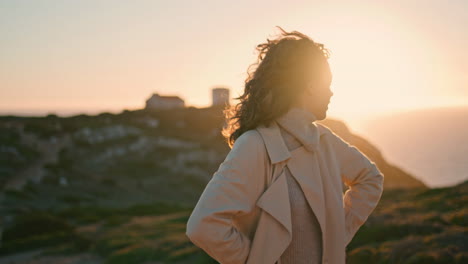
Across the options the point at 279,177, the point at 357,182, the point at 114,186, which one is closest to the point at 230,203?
the point at 279,177

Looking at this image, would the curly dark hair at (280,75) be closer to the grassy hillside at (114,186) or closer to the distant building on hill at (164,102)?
the grassy hillside at (114,186)

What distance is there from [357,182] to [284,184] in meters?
0.76

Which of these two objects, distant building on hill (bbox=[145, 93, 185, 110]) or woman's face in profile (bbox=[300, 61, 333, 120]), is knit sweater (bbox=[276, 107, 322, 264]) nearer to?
woman's face in profile (bbox=[300, 61, 333, 120])

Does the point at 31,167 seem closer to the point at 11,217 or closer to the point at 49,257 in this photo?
the point at 11,217

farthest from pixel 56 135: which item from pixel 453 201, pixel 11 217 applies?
pixel 453 201

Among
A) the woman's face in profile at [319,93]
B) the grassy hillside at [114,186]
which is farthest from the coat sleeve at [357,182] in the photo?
the grassy hillside at [114,186]

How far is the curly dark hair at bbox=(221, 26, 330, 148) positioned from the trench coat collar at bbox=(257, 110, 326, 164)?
51 mm

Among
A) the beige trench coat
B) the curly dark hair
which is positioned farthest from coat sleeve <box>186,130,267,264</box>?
the curly dark hair

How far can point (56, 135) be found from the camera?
160ft

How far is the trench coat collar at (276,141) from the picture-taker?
2.50m

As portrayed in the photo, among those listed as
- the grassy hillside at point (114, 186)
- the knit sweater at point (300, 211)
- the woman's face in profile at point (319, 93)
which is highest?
the woman's face in profile at point (319, 93)

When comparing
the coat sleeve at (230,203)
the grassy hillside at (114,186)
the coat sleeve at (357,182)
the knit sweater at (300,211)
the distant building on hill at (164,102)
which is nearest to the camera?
the coat sleeve at (230,203)

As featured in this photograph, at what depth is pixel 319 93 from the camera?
269 cm

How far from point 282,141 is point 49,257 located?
14882mm
